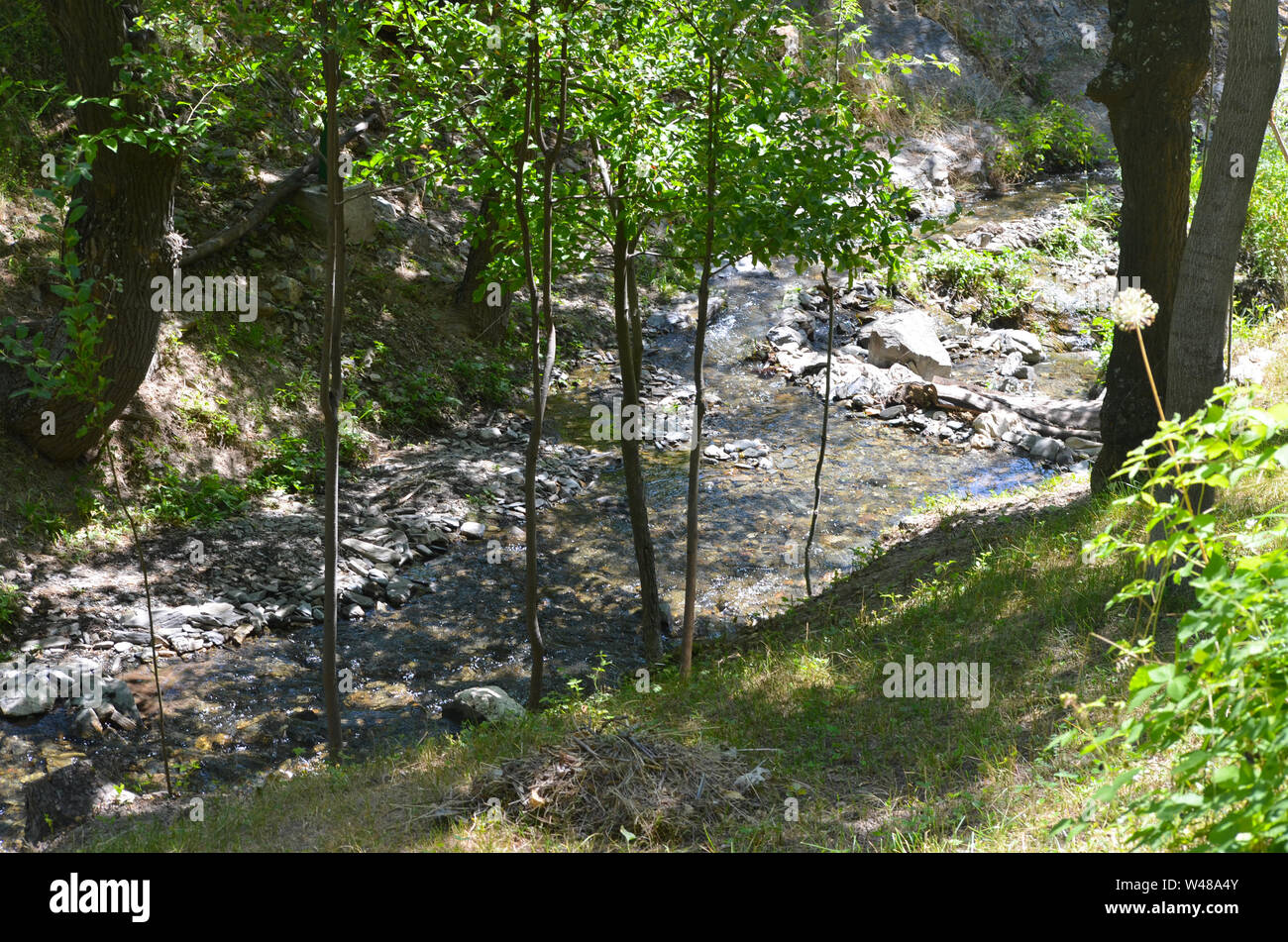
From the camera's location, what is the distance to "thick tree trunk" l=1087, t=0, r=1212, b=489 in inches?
258

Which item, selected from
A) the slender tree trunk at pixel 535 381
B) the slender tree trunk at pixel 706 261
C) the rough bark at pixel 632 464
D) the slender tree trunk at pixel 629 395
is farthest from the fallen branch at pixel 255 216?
the slender tree trunk at pixel 706 261

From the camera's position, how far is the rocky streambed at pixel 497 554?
6.46 metres

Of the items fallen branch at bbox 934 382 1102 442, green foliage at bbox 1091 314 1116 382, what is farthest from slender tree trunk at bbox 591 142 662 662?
fallen branch at bbox 934 382 1102 442

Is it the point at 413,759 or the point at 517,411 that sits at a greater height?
the point at 517,411

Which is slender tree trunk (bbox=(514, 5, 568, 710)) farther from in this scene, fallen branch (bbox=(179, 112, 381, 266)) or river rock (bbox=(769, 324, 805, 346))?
river rock (bbox=(769, 324, 805, 346))

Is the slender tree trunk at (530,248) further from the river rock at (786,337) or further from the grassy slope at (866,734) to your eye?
the river rock at (786,337)

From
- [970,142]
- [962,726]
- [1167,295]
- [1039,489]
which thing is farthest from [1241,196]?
[970,142]

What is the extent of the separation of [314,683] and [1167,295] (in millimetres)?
6720

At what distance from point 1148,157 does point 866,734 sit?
184 inches

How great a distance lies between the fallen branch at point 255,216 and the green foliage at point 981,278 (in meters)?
8.89

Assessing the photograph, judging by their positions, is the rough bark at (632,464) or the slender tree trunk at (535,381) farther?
the rough bark at (632,464)

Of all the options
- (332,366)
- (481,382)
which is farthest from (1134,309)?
(481,382)

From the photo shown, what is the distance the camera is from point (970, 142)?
2052 cm
